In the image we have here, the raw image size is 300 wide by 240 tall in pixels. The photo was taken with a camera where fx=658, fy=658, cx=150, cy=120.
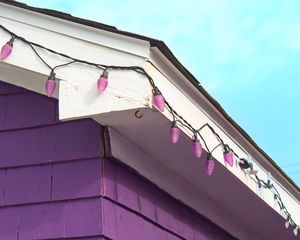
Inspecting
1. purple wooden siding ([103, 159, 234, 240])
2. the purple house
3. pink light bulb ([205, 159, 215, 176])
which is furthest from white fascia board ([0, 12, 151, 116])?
pink light bulb ([205, 159, 215, 176])

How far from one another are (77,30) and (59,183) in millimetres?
758

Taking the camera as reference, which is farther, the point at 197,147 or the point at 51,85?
the point at 197,147

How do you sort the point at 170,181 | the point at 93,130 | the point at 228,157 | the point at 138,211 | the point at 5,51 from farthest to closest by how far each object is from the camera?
the point at 170,181, the point at 228,157, the point at 138,211, the point at 93,130, the point at 5,51

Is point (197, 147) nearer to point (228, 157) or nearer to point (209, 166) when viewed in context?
point (209, 166)

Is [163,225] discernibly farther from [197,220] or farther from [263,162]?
[263,162]

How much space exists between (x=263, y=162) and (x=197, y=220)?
0.61 m

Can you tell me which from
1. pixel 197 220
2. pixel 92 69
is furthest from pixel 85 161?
pixel 197 220

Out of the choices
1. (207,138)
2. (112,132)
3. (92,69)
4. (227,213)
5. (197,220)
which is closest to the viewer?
(92,69)

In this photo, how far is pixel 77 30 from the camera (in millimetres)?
3193

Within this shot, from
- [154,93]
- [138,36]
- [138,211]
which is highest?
[138,36]

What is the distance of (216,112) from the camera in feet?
12.2

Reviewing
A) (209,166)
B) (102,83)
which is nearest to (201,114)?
(209,166)

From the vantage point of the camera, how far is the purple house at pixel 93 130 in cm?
306

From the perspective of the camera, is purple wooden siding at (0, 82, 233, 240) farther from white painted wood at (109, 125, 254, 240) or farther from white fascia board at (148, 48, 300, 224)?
white fascia board at (148, 48, 300, 224)
